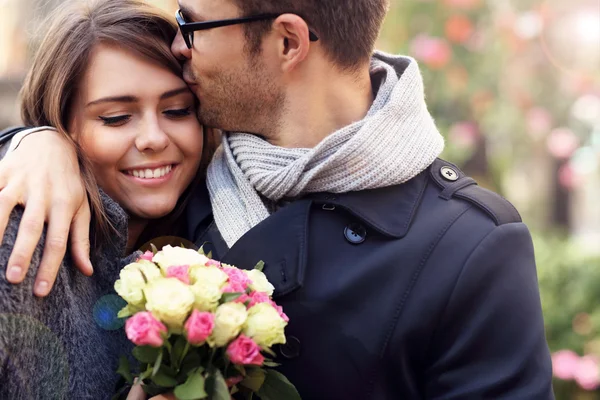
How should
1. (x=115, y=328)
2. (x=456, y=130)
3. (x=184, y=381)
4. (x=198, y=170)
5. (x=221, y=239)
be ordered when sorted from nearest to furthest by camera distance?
(x=184, y=381), (x=115, y=328), (x=221, y=239), (x=198, y=170), (x=456, y=130)

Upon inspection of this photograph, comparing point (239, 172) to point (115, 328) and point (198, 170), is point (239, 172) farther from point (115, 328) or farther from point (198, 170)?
point (115, 328)

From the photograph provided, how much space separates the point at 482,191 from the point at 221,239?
3.02 ft

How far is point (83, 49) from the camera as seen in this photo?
112 inches

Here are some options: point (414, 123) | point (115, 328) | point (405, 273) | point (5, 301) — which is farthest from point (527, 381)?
point (5, 301)

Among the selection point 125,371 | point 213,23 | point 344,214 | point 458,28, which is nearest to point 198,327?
point 125,371

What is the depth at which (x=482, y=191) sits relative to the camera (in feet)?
8.91

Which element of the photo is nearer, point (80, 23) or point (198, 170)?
point (80, 23)

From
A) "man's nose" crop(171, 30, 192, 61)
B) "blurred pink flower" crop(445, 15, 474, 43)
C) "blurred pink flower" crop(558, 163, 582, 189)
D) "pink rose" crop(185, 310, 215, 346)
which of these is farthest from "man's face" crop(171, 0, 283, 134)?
"blurred pink flower" crop(558, 163, 582, 189)

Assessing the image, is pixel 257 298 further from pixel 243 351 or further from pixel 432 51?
pixel 432 51

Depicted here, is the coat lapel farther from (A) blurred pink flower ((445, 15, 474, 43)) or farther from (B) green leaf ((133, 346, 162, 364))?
(A) blurred pink flower ((445, 15, 474, 43))

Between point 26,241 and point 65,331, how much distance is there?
0.33 m

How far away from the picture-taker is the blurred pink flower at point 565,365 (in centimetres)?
562

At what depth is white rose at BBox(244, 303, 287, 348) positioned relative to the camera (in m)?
2.09

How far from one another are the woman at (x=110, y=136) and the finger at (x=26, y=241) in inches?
7.8
